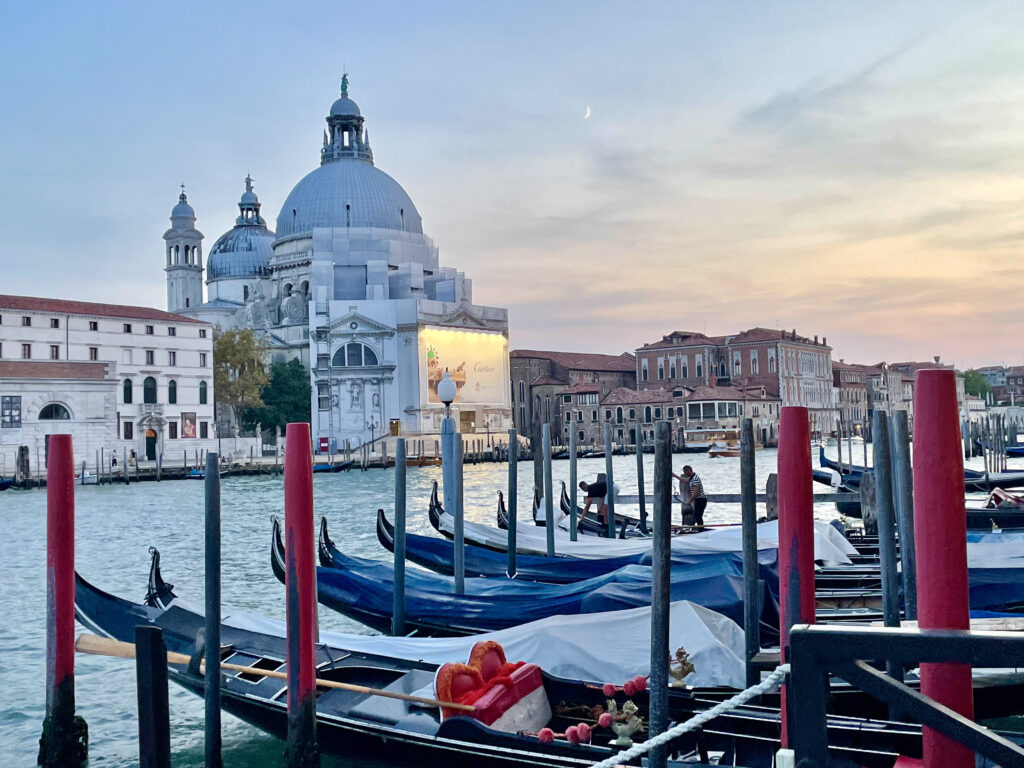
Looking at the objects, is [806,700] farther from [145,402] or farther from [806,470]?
[145,402]

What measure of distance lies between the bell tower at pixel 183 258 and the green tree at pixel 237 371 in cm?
1144

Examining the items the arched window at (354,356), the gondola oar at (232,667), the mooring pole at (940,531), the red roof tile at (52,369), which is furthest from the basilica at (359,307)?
the mooring pole at (940,531)

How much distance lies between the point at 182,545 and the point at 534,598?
25.1 ft

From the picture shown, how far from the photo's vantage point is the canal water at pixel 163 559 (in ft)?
14.5

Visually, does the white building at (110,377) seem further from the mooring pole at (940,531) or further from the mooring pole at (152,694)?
the mooring pole at (940,531)

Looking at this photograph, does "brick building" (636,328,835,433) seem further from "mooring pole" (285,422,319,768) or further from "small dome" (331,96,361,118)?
"mooring pole" (285,422,319,768)

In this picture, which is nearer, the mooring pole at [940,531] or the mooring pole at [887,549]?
the mooring pole at [940,531]

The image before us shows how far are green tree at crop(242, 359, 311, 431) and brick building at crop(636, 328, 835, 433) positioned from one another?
56.3ft

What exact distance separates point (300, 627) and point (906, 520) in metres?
2.44

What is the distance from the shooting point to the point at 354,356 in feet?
113

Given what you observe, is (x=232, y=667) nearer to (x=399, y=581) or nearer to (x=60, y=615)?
(x=60, y=615)

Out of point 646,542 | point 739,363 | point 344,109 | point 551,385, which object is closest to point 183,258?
point 344,109

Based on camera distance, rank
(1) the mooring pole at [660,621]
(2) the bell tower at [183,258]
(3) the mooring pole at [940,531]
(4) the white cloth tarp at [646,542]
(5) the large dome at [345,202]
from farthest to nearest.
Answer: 1. (2) the bell tower at [183,258]
2. (5) the large dome at [345,202]
3. (4) the white cloth tarp at [646,542]
4. (1) the mooring pole at [660,621]
5. (3) the mooring pole at [940,531]

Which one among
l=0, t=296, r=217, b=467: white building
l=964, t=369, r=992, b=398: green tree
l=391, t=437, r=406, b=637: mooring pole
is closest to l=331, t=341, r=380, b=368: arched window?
l=0, t=296, r=217, b=467: white building
